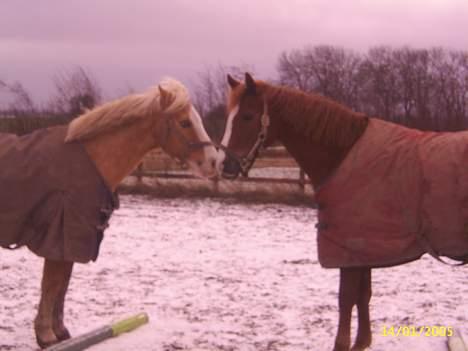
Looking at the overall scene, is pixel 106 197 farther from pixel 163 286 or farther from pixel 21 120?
pixel 21 120

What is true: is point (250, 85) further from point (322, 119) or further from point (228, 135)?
point (322, 119)

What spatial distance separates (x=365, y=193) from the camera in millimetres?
3514

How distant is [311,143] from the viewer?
147 inches

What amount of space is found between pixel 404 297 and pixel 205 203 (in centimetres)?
693

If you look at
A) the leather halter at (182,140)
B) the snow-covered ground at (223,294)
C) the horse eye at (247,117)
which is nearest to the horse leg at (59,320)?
the snow-covered ground at (223,294)

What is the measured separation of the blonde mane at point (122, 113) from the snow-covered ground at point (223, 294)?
4.84 feet

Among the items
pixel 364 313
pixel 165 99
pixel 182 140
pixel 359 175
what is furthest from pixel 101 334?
pixel 359 175

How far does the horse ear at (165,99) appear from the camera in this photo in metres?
4.08

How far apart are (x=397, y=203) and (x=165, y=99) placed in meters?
1.66

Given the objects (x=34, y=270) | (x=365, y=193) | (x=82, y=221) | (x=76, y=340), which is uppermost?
(x=365, y=193)

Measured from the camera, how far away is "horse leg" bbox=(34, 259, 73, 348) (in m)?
4.02

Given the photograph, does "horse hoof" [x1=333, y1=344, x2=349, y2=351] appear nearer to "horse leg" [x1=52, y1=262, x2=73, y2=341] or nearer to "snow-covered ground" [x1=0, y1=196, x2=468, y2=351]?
"snow-covered ground" [x1=0, y1=196, x2=468, y2=351]

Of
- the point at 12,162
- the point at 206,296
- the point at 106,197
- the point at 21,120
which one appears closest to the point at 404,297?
the point at 206,296

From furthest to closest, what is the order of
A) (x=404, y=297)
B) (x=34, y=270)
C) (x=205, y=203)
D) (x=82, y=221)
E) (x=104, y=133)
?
(x=205, y=203) → (x=34, y=270) → (x=404, y=297) → (x=104, y=133) → (x=82, y=221)
